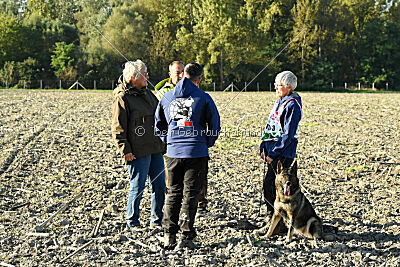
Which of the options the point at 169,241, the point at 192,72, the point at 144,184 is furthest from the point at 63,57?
the point at 169,241

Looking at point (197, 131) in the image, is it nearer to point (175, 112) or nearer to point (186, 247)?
point (175, 112)

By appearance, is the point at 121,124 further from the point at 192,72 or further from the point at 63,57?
the point at 63,57

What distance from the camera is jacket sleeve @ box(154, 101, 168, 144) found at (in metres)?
6.01

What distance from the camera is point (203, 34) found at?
2227 inches

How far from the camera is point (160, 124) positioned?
19.8 feet

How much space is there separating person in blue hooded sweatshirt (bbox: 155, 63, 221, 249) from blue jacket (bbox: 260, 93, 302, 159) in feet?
3.09

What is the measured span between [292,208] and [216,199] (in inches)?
96.0

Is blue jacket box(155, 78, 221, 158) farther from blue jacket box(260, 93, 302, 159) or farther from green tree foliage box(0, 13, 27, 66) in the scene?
green tree foliage box(0, 13, 27, 66)

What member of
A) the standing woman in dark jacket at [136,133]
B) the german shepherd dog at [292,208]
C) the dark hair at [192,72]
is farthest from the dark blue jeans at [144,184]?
the german shepherd dog at [292,208]

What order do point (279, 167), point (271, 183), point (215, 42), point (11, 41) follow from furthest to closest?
point (11, 41), point (215, 42), point (271, 183), point (279, 167)

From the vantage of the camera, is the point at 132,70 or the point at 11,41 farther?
the point at 11,41

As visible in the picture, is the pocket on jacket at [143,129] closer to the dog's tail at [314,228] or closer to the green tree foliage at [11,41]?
the dog's tail at [314,228]

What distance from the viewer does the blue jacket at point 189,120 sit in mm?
5703

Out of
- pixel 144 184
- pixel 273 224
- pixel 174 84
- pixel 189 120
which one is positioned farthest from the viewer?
pixel 174 84
